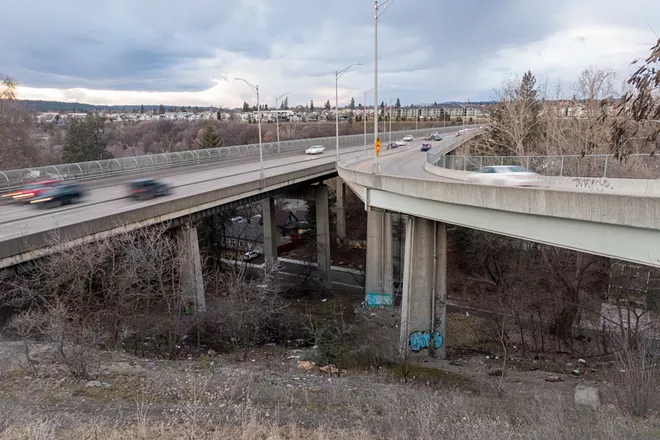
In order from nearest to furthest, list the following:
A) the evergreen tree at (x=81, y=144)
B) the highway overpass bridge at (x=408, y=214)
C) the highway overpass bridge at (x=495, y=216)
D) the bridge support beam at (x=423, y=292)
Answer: the highway overpass bridge at (x=495, y=216) < the highway overpass bridge at (x=408, y=214) < the bridge support beam at (x=423, y=292) < the evergreen tree at (x=81, y=144)

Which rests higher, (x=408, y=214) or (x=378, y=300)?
(x=408, y=214)

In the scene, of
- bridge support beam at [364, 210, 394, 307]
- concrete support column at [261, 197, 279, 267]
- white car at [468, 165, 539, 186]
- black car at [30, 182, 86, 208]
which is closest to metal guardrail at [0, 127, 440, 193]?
black car at [30, 182, 86, 208]

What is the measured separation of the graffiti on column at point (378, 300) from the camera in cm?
3108

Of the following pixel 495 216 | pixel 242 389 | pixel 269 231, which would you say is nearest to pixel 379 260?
pixel 269 231

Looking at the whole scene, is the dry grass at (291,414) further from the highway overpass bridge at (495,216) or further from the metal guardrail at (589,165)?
the metal guardrail at (589,165)

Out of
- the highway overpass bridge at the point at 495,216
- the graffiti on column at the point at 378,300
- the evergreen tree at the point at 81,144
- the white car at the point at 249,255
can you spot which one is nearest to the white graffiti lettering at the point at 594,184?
the highway overpass bridge at the point at 495,216

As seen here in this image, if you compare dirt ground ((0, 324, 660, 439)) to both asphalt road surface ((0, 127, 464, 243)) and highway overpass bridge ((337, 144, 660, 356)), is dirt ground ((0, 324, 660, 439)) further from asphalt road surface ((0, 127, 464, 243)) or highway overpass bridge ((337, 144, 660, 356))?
asphalt road surface ((0, 127, 464, 243))

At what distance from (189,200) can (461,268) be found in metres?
25.3

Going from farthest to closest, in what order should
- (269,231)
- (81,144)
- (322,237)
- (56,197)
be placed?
(81,144)
(269,231)
(322,237)
(56,197)

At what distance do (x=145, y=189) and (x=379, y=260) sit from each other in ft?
56.1

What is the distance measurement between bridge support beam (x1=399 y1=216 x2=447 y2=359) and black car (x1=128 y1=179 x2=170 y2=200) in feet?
48.5

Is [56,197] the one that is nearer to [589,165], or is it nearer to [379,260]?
[379,260]

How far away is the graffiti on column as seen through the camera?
31.1 m

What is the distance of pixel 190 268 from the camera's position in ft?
79.6
